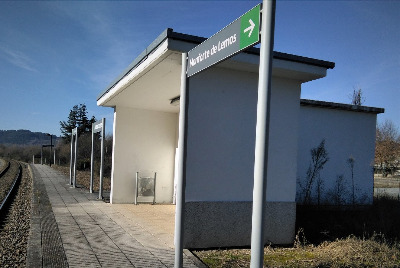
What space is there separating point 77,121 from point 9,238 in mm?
68356

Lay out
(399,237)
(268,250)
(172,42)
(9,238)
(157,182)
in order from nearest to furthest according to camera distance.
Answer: (172,42) < (268,250) < (9,238) < (399,237) < (157,182)

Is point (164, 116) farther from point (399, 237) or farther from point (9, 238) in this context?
point (399, 237)

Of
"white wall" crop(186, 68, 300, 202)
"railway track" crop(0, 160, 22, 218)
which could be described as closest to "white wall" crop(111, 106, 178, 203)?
"railway track" crop(0, 160, 22, 218)

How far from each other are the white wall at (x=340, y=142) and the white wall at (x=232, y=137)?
488 centimetres

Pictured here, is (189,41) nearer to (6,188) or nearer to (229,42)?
(229,42)

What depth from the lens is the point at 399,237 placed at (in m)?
7.64

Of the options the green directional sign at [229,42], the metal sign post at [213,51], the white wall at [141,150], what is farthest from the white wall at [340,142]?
the green directional sign at [229,42]

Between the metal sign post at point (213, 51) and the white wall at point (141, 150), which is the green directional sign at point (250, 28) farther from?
the white wall at point (141, 150)

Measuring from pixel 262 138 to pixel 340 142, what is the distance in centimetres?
1065

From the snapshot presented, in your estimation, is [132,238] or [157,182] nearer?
[132,238]

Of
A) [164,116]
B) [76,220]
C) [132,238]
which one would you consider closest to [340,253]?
[132,238]

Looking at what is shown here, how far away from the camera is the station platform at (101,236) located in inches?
199

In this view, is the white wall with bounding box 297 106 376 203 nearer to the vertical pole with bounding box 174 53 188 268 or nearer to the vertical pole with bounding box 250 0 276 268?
the vertical pole with bounding box 174 53 188 268

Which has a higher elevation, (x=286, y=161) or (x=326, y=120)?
(x=326, y=120)
